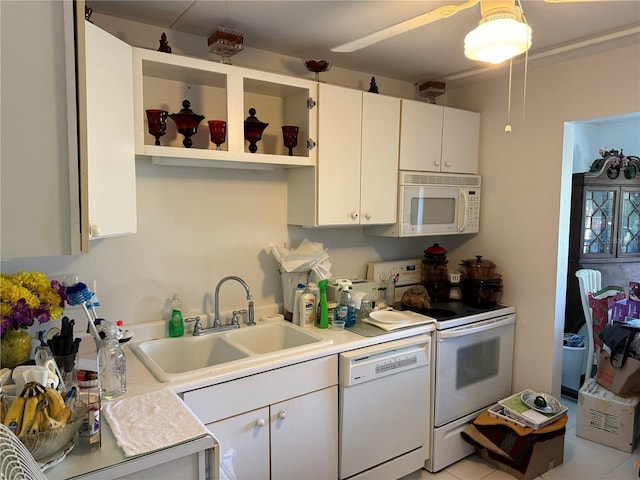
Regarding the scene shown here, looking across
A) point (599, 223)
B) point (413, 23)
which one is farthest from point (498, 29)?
point (599, 223)

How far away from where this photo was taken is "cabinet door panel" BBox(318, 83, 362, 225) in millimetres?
2330

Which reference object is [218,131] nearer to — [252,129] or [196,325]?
[252,129]

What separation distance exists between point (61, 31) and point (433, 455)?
2.59m

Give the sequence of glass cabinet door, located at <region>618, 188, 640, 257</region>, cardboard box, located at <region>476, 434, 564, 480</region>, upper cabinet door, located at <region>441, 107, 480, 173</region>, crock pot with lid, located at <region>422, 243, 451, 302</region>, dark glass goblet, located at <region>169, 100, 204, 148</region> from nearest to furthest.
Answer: dark glass goblet, located at <region>169, 100, 204, 148</region>
cardboard box, located at <region>476, 434, 564, 480</region>
upper cabinet door, located at <region>441, 107, 480, 173</region>
crock pot with lid, located at <region>422, 243, 451, 302</region>
glass cabinet door, located at <region>618, 188, 640, 257</region>

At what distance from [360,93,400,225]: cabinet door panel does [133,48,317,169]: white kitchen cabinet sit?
36 centimetres

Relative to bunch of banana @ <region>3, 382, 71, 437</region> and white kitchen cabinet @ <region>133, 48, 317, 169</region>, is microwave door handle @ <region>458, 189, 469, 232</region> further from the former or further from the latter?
bunch of banana @ <region>3, 382, 71, 437</region>

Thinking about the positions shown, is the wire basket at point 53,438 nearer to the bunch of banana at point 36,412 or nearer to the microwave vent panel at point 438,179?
the bunch of banana at point 36,412

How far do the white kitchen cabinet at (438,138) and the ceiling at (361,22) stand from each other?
1.10 feet

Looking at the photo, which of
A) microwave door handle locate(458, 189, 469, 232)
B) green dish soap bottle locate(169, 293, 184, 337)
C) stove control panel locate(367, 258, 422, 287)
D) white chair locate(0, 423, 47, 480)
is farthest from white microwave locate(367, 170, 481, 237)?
white chair locate(0, 423, 47, 480)

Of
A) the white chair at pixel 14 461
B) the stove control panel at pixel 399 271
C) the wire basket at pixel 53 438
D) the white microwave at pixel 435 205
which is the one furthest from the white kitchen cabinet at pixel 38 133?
the stove control panel at pixel 399 271

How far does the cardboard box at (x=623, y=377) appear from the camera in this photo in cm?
266

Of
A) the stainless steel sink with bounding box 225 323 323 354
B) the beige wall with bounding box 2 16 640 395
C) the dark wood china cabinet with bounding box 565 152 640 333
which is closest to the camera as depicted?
the beige wall with bounding box 2 16 640 395

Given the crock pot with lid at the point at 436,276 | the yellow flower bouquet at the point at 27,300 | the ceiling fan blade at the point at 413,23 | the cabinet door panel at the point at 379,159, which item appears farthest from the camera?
the crock pot with lid at the point at 436,276

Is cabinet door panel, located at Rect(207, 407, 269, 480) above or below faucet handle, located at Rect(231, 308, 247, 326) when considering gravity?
below
